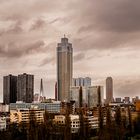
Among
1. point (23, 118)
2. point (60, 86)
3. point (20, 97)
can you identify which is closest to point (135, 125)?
point (23, 118)

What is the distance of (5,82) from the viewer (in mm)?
146000

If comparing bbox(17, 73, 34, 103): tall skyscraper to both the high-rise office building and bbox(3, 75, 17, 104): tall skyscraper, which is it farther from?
the high-rise office building

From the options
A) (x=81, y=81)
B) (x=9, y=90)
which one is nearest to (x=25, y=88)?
(x=9, y=90)

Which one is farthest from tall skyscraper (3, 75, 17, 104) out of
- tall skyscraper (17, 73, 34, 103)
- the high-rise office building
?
the high-rise office building

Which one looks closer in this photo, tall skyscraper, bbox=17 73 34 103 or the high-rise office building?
tall skyscraper, bbox=17 73 34 103

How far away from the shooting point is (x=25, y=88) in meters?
144

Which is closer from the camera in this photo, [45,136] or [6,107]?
[45,136]

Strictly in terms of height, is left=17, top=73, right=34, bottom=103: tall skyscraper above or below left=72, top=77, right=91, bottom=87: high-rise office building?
below

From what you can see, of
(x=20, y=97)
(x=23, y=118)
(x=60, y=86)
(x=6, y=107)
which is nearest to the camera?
(x=23, y=118)

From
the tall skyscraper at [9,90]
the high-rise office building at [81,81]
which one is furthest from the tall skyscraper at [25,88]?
the high-rise office building at [81,81]

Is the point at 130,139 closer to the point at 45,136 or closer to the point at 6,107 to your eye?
the point at 45,136

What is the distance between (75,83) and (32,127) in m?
136

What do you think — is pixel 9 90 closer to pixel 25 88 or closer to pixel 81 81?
pixel 25 88

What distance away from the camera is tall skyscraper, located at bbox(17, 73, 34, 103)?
142 m
